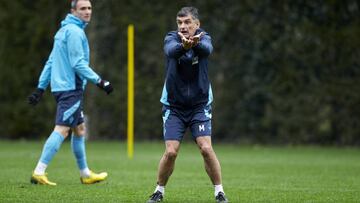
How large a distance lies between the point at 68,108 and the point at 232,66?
965 centimetres

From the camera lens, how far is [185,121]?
305 inches

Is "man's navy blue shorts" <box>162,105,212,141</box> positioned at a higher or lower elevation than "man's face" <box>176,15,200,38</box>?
lower

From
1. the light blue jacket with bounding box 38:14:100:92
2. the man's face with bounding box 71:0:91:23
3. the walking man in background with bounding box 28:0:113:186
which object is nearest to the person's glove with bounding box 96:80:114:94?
the walking man in background with bounding box 28:0:113:186

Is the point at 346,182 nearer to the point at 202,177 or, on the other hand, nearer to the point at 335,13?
the point at 202,177

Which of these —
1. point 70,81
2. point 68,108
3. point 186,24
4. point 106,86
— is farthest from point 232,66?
point 186,24

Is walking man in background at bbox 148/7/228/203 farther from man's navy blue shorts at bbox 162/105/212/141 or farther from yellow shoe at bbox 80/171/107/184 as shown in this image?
yellow shoe at bbox 80/171/107/184

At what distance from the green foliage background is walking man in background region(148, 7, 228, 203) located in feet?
34.0

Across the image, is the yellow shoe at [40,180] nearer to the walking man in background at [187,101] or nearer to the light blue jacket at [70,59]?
the light blue jacket at [70,59]

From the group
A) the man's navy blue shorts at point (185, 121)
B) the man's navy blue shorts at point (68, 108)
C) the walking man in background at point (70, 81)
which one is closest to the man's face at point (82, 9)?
the walking man in background at point (70, 81)

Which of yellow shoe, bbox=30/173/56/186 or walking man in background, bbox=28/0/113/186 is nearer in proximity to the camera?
yellow shoe, bbox=30/173/56/186

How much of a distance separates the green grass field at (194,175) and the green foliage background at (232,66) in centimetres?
95

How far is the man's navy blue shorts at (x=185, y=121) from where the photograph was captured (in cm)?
767

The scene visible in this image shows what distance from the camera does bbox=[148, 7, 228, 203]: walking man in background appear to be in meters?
7.55

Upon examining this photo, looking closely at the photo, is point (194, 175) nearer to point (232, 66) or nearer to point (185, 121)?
point (185, 121)
